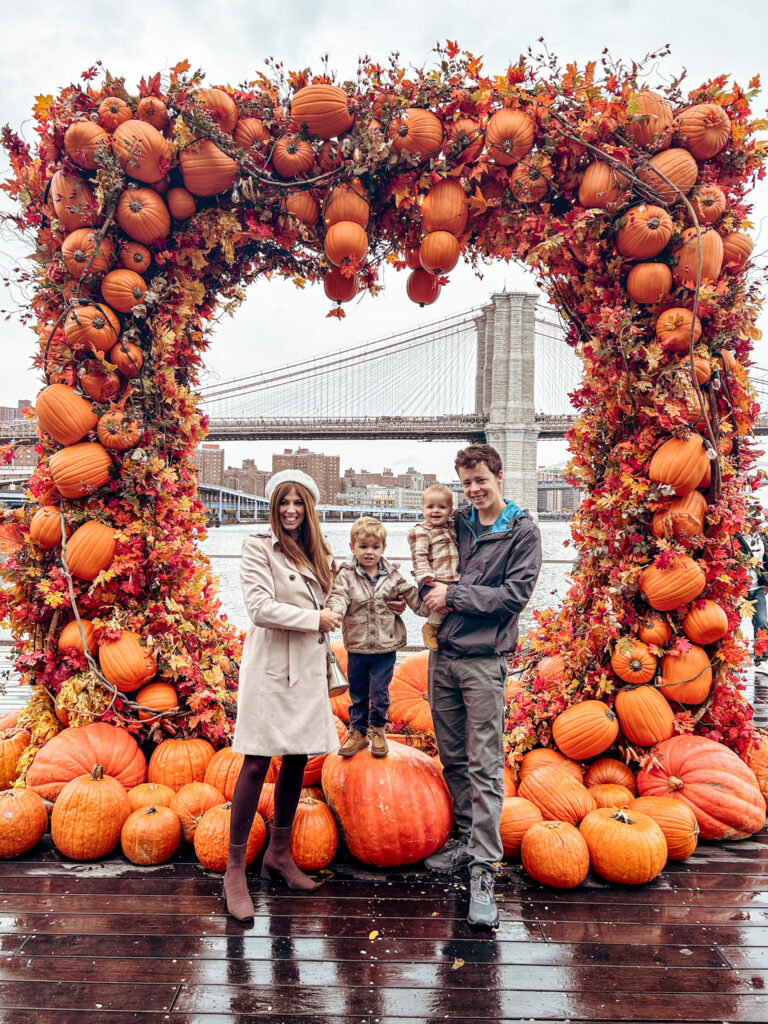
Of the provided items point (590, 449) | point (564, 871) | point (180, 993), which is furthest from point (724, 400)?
point (180, 993)

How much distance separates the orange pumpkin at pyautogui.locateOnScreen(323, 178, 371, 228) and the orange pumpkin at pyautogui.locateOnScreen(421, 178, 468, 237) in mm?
286

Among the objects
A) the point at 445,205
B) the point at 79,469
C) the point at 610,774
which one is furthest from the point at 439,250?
the point at 610,774

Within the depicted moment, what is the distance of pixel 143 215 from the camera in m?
2.95

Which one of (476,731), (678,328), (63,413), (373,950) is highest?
(678,328)

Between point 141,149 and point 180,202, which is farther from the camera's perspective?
point 180,202

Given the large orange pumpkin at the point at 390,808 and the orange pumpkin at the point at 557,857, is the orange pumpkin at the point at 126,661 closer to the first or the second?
the large orange pumpkin at the point at 390,808

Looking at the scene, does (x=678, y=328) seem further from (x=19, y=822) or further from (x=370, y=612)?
(x=19, y=822)

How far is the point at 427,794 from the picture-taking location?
247 centimetres

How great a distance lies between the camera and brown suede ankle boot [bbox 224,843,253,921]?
6.81ft

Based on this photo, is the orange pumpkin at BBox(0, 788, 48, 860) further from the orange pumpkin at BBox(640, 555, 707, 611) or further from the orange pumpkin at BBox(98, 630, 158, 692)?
the orange pumpkin at BBox(640, 555, 707, 611)

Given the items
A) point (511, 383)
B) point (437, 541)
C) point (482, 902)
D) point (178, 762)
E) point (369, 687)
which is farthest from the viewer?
point (511, 383)

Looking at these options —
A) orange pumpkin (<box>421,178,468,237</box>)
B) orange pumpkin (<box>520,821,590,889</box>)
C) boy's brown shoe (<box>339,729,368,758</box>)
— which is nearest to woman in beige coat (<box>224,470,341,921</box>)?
boy's brown shoe (<box>339,729,368,758</box>)

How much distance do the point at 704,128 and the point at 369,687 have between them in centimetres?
278

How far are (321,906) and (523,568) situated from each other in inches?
52.6
